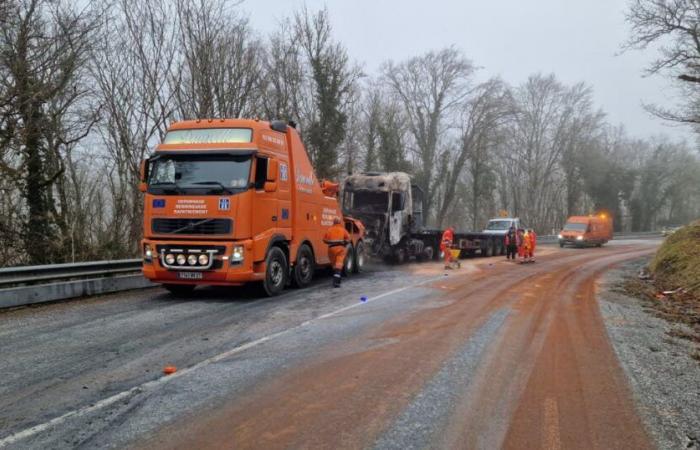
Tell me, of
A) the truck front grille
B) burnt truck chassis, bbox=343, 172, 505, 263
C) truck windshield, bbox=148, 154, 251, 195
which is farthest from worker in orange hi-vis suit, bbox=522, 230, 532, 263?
the truck front grille

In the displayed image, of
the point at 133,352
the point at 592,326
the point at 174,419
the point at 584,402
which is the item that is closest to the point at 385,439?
the point at 174,419

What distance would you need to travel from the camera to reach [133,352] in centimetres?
568

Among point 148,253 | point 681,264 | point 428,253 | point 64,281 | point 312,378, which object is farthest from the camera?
point 428,253

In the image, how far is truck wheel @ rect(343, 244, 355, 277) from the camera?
13.7 m

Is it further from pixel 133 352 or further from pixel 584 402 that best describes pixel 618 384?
pixel 133 352

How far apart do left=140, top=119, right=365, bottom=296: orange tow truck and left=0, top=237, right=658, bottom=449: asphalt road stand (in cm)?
90

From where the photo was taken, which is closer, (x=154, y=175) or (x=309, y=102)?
(x=154, y=175)

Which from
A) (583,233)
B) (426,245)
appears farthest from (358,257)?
(583,233)

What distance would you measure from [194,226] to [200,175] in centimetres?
96

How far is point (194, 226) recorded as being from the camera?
9156 mm

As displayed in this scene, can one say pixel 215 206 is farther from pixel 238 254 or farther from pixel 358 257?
pixel 358 257

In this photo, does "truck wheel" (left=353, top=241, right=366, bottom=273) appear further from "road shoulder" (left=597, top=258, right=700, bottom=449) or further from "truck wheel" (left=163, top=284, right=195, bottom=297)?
"road shoulder" (left=597, top=258, right=700, bottom=449)

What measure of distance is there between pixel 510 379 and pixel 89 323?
19.2 feet

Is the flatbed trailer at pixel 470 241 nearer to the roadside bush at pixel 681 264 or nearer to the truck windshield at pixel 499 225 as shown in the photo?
the truck windshield at pixel 499 225
